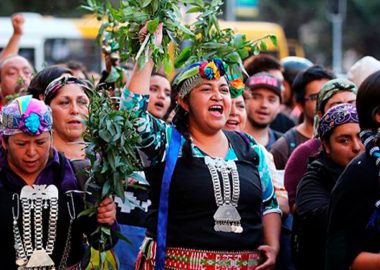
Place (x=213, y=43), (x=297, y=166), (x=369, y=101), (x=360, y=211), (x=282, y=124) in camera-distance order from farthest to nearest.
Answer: (x=282, y=124), (x=297, y=166), (x=213, y=43), (x=369, y=101), (x=360, y=211)

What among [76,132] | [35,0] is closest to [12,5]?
[35,0]

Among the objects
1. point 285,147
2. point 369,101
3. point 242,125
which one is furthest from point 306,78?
point 369,101

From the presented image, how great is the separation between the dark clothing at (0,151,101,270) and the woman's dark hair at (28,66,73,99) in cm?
135

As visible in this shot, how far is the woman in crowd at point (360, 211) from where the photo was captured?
516 cm

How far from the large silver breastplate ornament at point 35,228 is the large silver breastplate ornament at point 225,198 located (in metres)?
0.95

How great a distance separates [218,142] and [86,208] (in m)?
0.91

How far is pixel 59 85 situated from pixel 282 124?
4.16m

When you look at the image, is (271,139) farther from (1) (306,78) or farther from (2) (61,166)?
(2) (61,166)

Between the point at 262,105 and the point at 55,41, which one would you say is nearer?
the point at 262,105

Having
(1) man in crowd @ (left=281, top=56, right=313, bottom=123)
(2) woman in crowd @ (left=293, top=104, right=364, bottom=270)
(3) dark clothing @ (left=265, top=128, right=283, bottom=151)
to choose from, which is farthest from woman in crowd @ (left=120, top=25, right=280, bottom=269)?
(1) man in crowd @ (left=281, top=56, right=313, bottom=123)

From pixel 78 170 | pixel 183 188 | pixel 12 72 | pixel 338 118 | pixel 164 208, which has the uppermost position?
pixel 12 72

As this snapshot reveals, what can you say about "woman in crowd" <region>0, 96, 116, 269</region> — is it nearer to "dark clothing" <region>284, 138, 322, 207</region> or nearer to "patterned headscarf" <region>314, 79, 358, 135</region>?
"dark clothing" <region>284, 138, 322, 207</region>

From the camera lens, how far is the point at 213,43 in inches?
266

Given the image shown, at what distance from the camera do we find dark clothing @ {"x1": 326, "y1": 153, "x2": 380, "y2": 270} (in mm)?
5168
